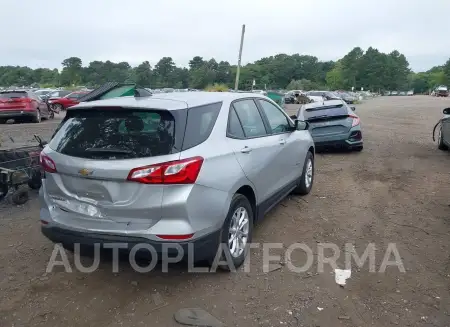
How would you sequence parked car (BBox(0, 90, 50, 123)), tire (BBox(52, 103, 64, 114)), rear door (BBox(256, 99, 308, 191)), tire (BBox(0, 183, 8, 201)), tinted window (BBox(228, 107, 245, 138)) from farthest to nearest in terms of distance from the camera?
tire (BBox(52, 103, 64, 114)), parked car (BBox(0, 90, 50, 123)), tire (BBox(0, 183, 8, 201)), rear door (BBox(256, 99, 308, 191)), tinted window (BBox(228, 107, 245, 138))

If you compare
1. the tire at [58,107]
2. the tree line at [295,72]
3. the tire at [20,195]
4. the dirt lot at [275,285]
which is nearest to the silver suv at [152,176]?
the dirt lot at [275,285]

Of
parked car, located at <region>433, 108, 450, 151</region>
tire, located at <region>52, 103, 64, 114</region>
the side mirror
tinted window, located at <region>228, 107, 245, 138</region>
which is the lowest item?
tire, located at <region>52, 103, 64, 114</region>

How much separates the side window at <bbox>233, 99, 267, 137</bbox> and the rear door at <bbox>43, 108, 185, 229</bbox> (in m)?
1.08

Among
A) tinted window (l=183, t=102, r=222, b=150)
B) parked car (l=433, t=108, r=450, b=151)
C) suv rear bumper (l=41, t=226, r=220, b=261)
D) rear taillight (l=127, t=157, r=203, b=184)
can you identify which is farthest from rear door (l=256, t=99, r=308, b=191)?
parked car (l=433, t=108, r=450, b=151)

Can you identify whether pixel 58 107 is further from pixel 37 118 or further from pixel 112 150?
pixel 112 150

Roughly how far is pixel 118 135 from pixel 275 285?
1.91m

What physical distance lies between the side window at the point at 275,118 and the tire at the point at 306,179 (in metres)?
0.89

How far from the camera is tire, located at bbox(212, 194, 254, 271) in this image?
3.44 m

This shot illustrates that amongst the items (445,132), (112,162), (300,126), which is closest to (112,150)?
(112,162)

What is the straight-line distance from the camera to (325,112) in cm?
943

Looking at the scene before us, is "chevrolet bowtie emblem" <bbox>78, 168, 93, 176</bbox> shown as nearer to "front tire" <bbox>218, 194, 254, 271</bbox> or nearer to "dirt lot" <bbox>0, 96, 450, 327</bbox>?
"dirt lot" <bbox>0, 96, 450, 327</bbox>

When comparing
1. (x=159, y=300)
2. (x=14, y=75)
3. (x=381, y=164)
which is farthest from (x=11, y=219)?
(x=14, y=75)

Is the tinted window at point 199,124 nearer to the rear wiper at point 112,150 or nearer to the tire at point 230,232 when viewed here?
the rear wiper at point 112,150

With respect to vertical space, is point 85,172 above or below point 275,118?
below
